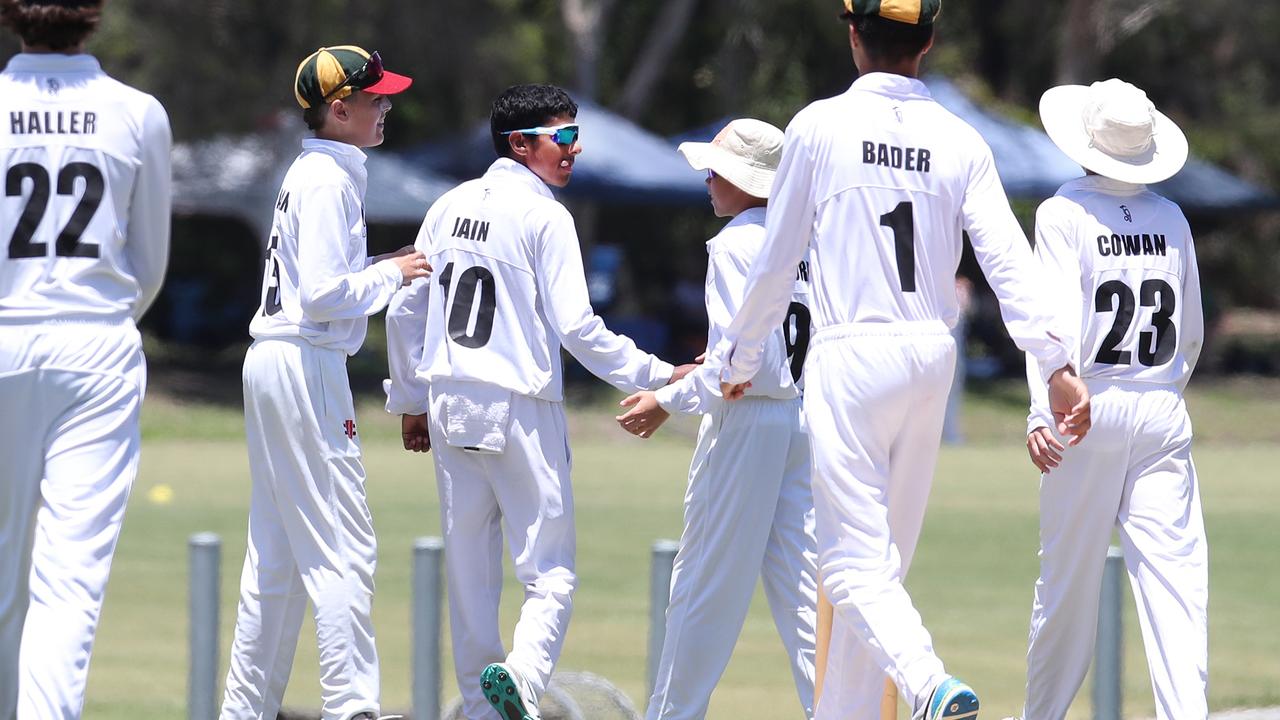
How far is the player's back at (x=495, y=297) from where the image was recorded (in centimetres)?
705

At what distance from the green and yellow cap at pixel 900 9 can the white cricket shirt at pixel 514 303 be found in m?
1.42

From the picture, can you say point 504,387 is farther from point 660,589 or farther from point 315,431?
point 660,589

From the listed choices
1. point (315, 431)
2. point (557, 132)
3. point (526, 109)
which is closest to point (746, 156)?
point (557, 132)

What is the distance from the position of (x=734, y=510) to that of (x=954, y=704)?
5.56ft

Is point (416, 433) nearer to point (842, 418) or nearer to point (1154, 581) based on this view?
point (842, 418)

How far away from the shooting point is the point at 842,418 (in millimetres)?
6082

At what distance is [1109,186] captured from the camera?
7004mm

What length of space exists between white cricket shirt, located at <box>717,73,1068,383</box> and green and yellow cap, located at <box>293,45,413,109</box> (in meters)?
1.66

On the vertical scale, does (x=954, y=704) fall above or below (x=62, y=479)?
below

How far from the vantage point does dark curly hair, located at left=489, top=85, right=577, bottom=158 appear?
24.0 feet

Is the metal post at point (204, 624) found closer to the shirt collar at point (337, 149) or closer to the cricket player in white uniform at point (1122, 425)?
the shirt collar at point (337, 149)

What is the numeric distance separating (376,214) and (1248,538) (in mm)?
16067

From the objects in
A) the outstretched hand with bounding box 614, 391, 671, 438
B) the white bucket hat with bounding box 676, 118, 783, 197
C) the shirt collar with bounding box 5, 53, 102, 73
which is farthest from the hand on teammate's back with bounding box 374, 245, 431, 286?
the shirt collar with bounding box 5, 53, 102, 73

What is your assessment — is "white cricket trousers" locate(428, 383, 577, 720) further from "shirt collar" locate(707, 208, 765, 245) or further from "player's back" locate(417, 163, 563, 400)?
"shirt collar" locate(707, 208, 765, 245)
